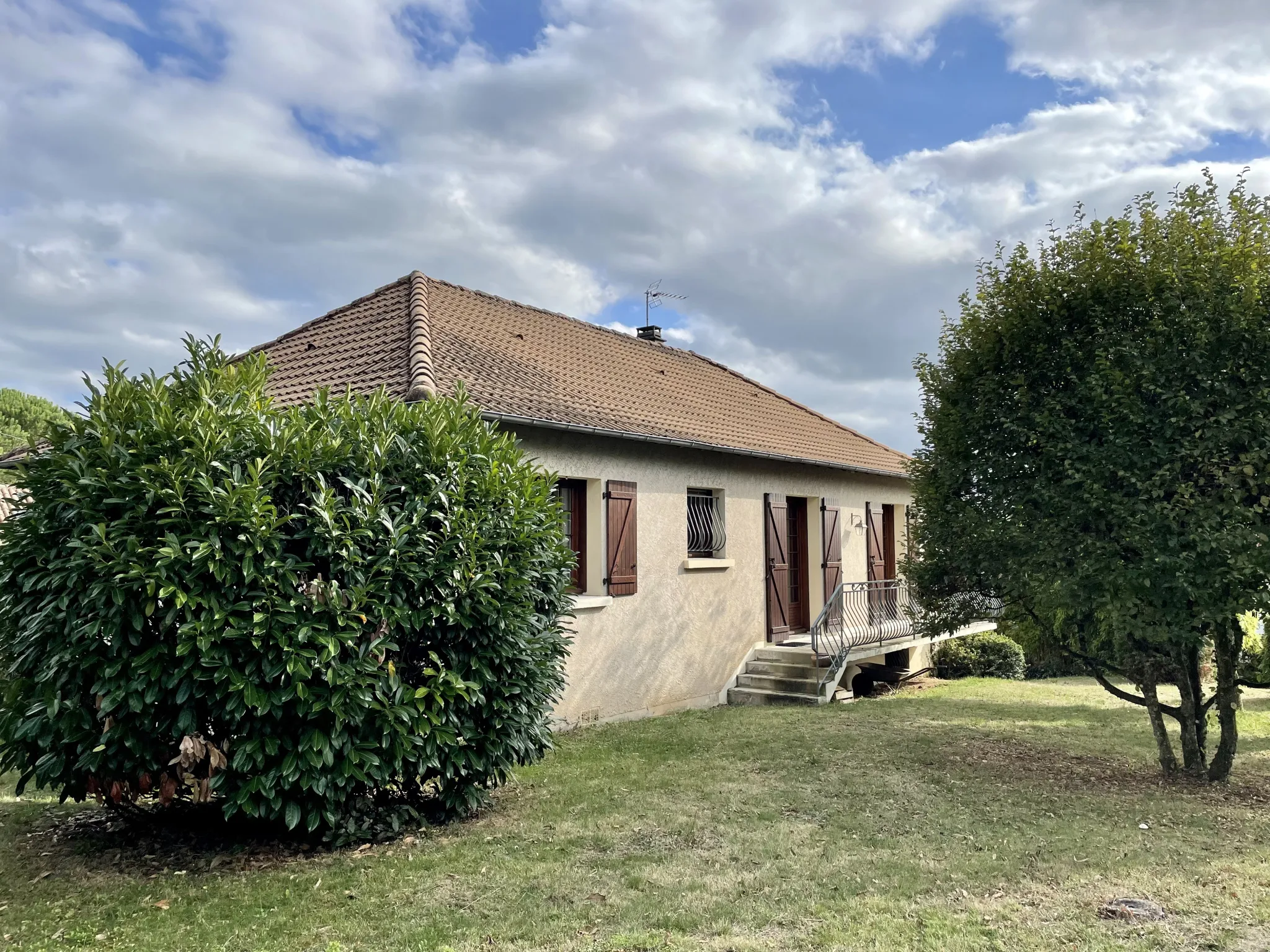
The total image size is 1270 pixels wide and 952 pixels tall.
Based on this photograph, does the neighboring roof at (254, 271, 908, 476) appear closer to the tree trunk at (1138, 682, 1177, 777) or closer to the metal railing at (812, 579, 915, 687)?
the metal railing at (812, 579, 915, 687)

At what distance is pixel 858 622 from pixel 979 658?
12.4ft

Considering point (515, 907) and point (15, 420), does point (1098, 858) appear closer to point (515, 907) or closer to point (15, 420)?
point (515, 907)

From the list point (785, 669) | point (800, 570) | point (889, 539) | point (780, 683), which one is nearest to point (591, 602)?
point (780, 683)

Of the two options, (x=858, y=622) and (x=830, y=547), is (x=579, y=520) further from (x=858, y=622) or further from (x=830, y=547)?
(x=830, y=547)

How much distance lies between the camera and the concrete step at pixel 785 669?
1193 cm

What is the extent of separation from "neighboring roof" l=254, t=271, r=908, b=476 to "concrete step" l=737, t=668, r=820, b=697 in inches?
124

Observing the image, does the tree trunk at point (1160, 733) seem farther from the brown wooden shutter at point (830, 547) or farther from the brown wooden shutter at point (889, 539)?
the brown wooden shutter at point (889, 539)

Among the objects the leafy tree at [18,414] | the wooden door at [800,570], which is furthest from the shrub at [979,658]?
the leafy tree at [18,414]

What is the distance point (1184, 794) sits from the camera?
6914 millimetres

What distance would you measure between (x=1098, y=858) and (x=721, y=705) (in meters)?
6.79

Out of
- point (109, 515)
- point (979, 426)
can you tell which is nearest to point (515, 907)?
point (109, 515)

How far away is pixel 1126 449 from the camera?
6699 millimetres

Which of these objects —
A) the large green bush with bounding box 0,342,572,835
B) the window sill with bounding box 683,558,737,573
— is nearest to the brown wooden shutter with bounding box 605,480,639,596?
the window sill with bounding box 683,558,737,573

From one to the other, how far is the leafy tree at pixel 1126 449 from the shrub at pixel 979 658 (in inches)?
312
